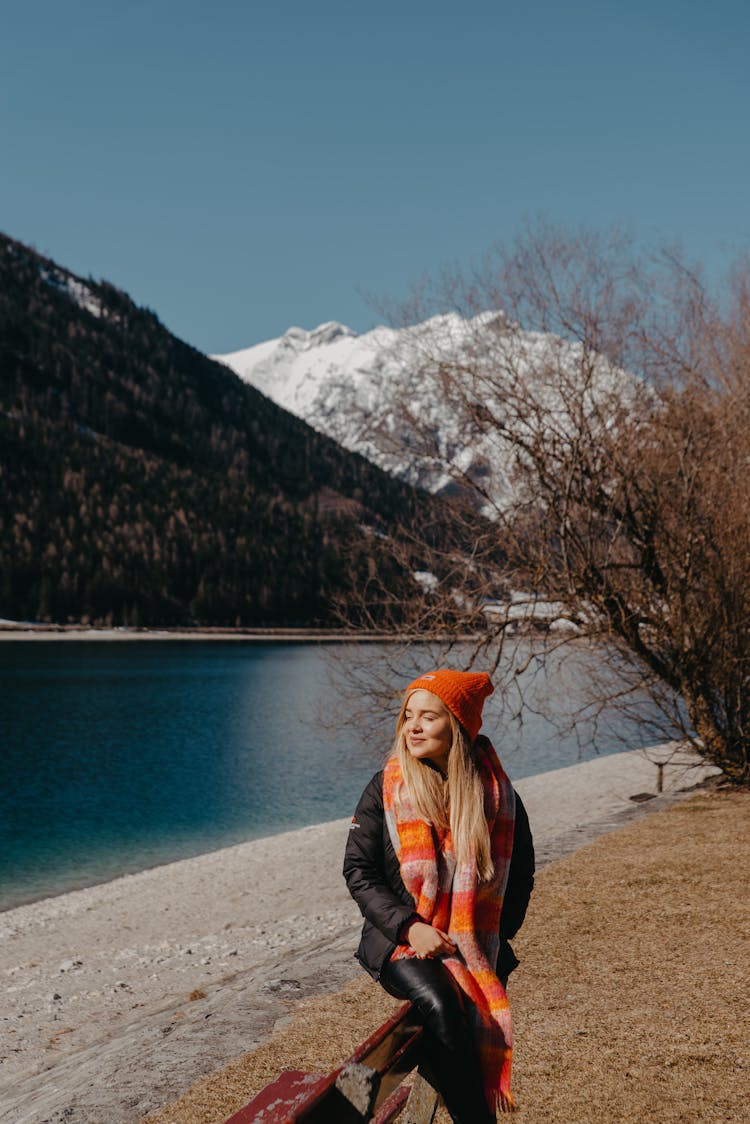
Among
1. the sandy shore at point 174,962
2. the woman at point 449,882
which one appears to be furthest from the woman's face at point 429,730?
the sandy shore at point 174,962

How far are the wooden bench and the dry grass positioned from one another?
1558 mm

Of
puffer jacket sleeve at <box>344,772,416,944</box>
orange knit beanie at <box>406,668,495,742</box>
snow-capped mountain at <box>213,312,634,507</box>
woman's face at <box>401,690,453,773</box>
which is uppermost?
snow-capped mountain at <box>213,312,634,507</box>

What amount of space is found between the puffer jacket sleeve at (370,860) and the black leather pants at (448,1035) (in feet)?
0.69

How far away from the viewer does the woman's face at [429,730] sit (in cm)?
351

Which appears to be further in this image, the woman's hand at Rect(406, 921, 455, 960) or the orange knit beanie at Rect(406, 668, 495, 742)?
the orange knit beanie at Rect(406, 668, 495, 742)

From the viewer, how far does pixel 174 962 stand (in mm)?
10477

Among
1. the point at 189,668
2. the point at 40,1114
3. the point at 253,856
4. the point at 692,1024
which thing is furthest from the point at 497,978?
the point at 189,668

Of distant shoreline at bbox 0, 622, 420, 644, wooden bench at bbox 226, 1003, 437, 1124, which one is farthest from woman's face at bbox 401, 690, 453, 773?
distant shoreline at bbox 0, 622, 420, 644

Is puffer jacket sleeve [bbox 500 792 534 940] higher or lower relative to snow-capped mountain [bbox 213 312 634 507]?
lower

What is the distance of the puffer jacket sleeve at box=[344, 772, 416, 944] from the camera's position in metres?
3.42

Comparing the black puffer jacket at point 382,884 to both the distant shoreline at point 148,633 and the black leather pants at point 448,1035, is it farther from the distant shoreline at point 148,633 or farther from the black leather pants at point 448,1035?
the distant shoreline at point 148,633

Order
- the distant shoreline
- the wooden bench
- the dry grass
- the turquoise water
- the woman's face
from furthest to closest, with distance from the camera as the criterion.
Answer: the distant shoreline
the turquoise water
the dry grass
the woman's face
the wooden bench

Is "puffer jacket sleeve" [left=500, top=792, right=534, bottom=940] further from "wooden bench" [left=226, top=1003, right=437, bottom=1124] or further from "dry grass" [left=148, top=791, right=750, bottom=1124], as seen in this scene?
"dry grass" [left=148, top=791, right=750, bottom=1124]

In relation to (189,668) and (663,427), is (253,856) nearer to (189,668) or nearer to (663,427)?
(663,427)
